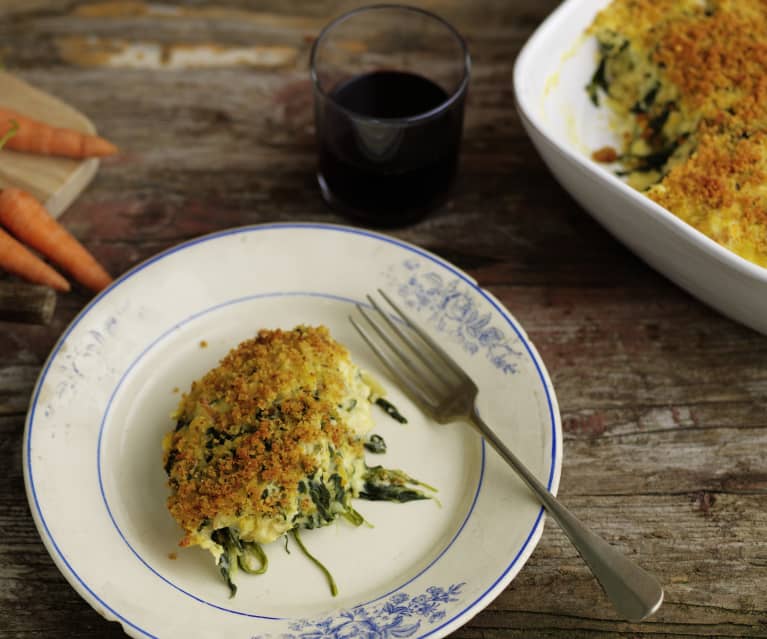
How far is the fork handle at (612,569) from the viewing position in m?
1.58

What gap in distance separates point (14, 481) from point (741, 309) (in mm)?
1865

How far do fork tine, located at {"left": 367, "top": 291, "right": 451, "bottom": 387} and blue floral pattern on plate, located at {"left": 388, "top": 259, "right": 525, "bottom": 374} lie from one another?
75mm

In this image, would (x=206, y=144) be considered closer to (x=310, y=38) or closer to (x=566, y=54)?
(x=310, y=38)

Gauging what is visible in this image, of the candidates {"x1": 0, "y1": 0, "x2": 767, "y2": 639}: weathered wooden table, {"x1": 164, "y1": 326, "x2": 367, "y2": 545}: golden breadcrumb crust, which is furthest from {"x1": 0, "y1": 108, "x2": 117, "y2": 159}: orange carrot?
{"x1": 164, "y1": 326, "x2": 367, "y2": 545}: golden breadcrumb crust

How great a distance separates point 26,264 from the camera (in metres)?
2.43

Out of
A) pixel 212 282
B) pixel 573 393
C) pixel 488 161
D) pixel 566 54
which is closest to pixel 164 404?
pixel 212 282

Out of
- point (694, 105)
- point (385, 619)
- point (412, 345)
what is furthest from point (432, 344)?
point (694, 105)

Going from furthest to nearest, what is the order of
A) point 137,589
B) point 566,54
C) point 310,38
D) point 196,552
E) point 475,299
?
point 310,38
point 566,54
point 475,299
point 196,552
point 137,589

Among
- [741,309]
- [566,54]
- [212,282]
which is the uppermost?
[566,54]

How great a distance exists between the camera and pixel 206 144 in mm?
2838

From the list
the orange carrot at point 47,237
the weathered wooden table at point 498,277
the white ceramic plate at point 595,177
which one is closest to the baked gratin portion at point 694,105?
the white ceramic plate at point 595,177

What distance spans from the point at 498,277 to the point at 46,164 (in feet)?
4.91

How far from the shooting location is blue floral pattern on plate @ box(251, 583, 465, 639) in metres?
1.62

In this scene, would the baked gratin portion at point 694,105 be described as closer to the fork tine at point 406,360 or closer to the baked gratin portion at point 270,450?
the fork tine at point 406,360
